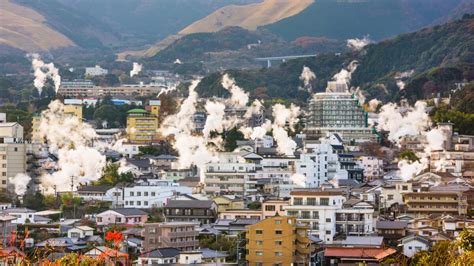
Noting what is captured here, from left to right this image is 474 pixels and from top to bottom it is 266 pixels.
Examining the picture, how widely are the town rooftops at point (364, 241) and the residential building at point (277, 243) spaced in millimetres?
957

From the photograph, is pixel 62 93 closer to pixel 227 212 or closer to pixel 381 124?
pixel 381 124

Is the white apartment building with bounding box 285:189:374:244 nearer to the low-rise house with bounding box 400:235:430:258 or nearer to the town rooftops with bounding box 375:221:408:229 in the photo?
the town rooftops with bounding box 375:221:408:229

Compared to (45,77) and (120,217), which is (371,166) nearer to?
(120,217)

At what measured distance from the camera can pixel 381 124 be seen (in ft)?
182

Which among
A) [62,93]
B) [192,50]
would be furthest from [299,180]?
[192,50]

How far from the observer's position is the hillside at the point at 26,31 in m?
128

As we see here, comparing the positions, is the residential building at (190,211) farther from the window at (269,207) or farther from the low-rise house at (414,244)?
the low-rise house at (414,244)

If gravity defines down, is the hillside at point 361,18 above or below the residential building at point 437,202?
above

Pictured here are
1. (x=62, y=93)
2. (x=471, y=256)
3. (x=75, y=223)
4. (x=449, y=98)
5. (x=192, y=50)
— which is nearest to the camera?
(x=471, y=256)

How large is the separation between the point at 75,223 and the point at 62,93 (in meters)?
38.4

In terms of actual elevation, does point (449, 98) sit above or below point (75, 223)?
above

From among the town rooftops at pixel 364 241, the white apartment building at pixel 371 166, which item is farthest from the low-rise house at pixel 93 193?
the town rooftops at pixel 364 241

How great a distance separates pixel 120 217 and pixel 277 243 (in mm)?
7567

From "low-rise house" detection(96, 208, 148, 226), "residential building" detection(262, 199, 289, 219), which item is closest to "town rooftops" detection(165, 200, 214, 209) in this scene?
"low-rise house" detection(96, 208, 148, 226)
